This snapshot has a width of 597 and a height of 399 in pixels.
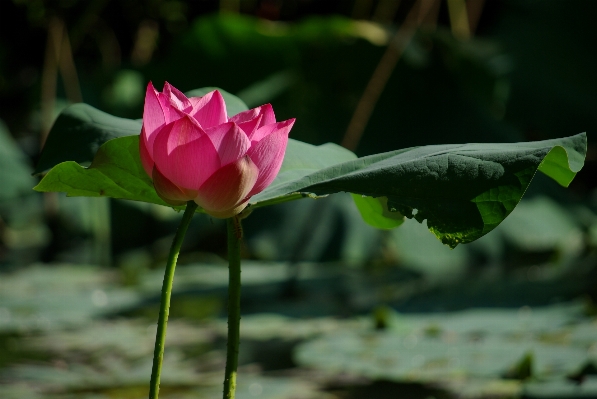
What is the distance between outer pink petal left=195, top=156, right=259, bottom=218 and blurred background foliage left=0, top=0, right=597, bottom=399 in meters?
0.60

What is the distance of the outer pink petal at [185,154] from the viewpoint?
1.53 feet

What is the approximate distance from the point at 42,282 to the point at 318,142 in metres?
0.87

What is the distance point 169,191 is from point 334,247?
138 centimetres

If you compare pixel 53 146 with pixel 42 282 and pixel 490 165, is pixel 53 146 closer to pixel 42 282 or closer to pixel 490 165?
pixel 490 165

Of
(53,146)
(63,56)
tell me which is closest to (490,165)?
(53,146)

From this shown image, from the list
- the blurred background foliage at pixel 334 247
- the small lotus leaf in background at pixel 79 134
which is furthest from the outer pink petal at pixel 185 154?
the blurred background foliage at pixel 334 247

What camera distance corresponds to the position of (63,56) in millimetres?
2977

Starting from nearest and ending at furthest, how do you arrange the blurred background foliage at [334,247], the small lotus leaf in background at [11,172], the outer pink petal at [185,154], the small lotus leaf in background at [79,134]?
the outer pink petal at [185,154], the small lotus leaf in background at [79,134], the blurred background foliage at [334,247], the small lotus leaf in background at [11,172]

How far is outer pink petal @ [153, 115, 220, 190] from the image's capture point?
466mm

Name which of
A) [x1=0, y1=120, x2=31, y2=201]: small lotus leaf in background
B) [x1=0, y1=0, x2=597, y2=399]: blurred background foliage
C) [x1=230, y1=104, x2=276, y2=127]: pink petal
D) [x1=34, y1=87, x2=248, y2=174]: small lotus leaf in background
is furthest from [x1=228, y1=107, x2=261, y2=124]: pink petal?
[x1=0, y1=120, x2=31, y2=201]: small lotus leaf in background

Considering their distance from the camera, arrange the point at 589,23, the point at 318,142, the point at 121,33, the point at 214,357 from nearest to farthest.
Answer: the point at 214,357
the point at 318,142
the point at 589,23
the point at 121,33

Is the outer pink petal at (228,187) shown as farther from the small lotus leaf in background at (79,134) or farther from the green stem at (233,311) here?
the small lotus leaf in background at (79,134)

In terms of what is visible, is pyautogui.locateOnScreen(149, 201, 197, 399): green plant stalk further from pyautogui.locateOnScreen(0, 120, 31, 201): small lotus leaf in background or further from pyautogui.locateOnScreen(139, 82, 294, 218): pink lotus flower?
pyautogui.locateOnScreen(0, 120, 31, 201): small lotus leaf in background

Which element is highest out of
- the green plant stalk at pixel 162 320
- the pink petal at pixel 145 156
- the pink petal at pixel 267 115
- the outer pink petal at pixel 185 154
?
the pink petal at pixel 267 115
